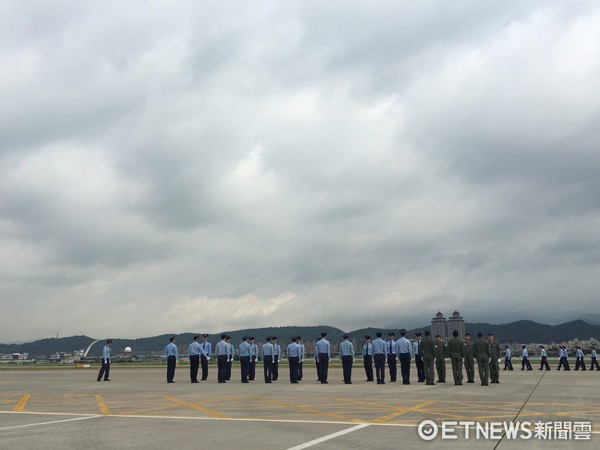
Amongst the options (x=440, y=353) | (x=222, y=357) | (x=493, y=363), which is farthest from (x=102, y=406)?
(x=493, y=363)

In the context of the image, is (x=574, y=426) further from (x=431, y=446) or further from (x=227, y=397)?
(x=227, y=397)

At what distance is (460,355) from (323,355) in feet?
19.0

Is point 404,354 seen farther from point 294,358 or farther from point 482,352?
point 294,358

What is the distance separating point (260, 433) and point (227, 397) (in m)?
7.72

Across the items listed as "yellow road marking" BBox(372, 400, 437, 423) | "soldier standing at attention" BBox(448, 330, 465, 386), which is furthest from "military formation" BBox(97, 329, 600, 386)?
"yellow road marking" BBox(372, 400, 437, 423)

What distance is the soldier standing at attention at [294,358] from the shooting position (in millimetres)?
24250

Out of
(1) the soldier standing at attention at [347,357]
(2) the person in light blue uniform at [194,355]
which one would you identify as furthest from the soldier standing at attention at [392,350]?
(2) the person in light blue uniform at [194,355]

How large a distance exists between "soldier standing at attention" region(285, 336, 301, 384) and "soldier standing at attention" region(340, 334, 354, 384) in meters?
1.98

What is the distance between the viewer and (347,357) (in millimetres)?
24156

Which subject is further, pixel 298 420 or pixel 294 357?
pixel 294 357

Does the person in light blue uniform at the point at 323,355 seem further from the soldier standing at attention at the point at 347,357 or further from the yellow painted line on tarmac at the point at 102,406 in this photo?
the yellow painted line on tarmac at the point at 102,406

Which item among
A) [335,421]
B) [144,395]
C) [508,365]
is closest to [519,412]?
[335,421]

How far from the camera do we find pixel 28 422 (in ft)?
38.0

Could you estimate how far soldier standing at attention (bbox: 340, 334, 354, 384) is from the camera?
78.4ft
